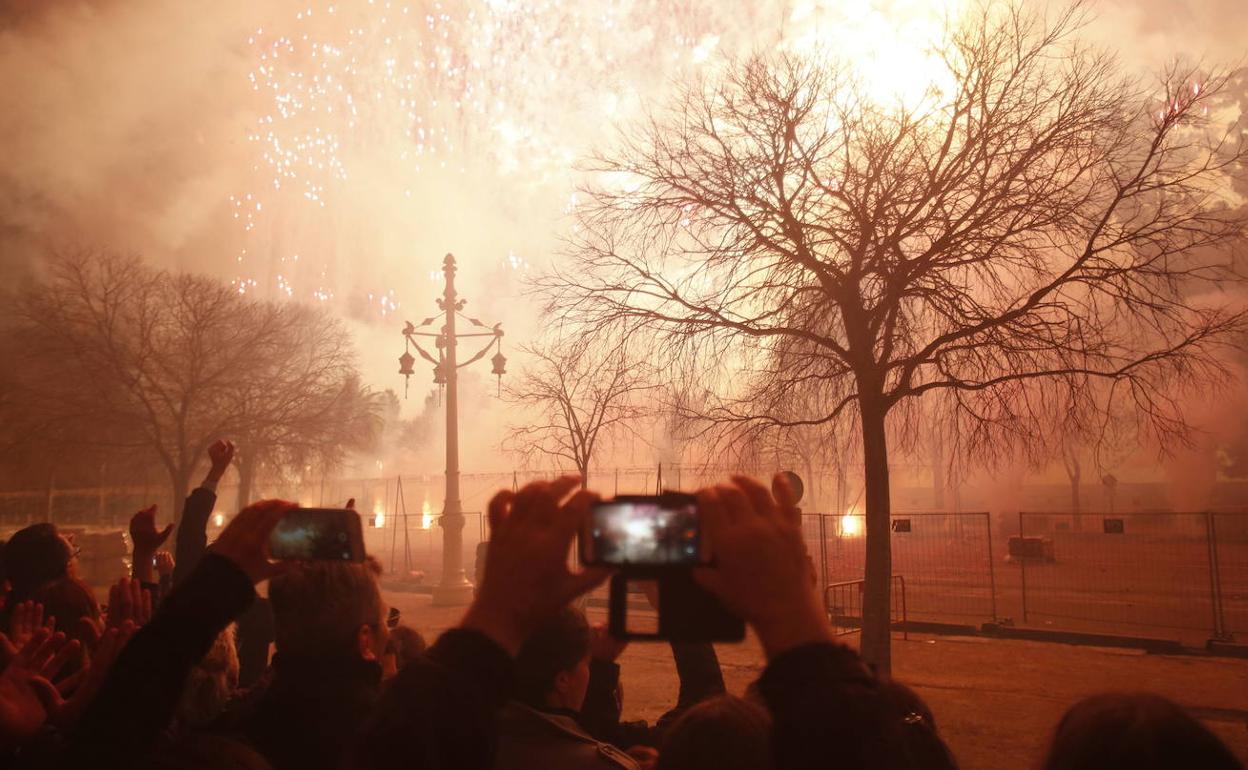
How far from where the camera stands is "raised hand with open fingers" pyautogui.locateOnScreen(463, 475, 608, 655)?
136 cm

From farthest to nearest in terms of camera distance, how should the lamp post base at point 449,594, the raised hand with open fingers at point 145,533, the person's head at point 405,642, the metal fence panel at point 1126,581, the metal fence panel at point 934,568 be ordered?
1. the lamp post base at point 449,594
2. the metal fence panel at point 934,568
3. the metal fence panel at point 1126,581
4. the person's head at point 405,642
5. the raised hand with open fingers at point 145,533

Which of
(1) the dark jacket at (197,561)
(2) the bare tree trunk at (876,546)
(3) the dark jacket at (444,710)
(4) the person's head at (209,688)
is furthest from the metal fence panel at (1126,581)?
(3) the dark jacket at (444,710)

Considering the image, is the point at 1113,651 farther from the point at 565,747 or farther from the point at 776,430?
the point at 565,747

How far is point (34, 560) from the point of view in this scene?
463 centimetres

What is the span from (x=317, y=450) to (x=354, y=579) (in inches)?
1062

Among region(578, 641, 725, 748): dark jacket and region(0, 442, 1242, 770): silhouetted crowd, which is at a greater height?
region(0, 442, 1242, 770): silhouetted crowd

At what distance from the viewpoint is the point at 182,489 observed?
2158cm

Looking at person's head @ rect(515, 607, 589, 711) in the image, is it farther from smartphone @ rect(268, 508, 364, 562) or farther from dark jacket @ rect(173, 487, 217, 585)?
dark jacket @ rect(173, 487, 217, 585)

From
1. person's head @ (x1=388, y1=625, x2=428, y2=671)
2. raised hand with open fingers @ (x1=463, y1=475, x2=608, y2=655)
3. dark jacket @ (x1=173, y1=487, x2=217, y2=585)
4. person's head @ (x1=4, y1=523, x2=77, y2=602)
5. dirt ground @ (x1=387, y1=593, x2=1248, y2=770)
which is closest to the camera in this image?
raised hand with open fingers @ (x1=463, y1=475, x2=608, y2=655)

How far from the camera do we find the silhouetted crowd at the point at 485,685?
1.29 m

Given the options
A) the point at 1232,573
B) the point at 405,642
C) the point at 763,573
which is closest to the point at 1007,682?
the point at 405,642

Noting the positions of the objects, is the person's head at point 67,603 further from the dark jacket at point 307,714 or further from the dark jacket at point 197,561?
the dark jacket at point 307,714

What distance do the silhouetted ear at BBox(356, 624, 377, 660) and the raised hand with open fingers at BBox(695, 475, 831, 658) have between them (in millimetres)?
1638

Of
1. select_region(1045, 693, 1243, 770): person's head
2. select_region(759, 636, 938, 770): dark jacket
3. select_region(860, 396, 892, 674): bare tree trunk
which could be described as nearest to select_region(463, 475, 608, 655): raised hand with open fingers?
select_region(759, 636, 938, 770): dark jacket
